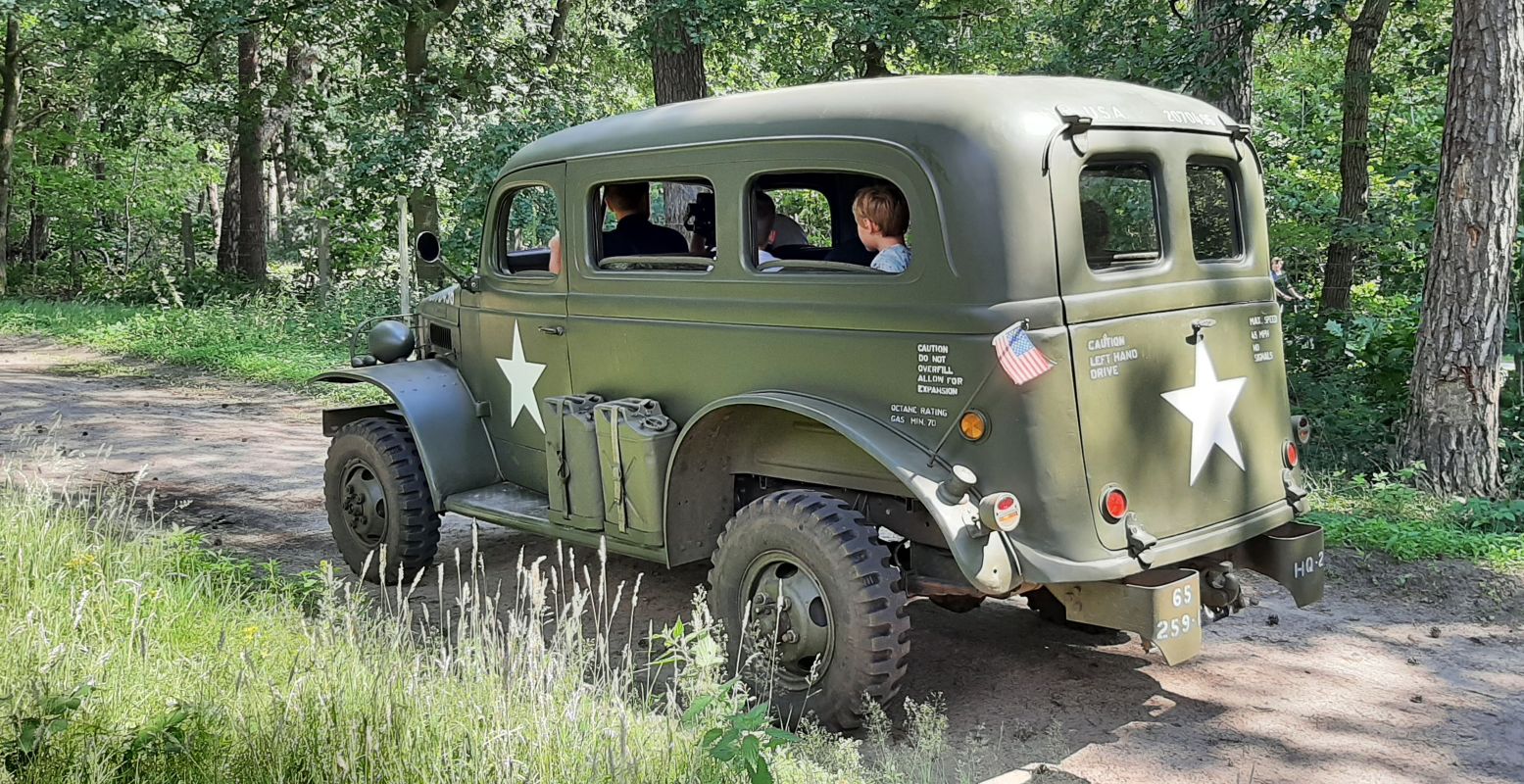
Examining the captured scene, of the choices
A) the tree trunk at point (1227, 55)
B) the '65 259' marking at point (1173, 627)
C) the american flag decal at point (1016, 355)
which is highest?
the tree trunk at point (1227, 55)

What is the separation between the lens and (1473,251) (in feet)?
24.2

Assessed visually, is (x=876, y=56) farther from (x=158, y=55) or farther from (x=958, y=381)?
(x=958, y=381)

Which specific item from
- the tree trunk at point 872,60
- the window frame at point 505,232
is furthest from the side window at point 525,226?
the tree trunk at point 872,60

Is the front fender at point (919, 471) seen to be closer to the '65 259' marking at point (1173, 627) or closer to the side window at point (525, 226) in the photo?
the '65 259' marking at point (1173, 627)

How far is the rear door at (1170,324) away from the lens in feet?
13.8

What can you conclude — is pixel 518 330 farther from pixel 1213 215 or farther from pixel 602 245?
pixel 1213 215

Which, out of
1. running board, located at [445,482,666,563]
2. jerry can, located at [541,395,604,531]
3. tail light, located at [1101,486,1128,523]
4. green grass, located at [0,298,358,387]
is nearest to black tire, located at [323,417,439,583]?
running board, located at [445,482,666,563]

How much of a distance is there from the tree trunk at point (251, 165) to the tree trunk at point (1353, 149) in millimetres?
14213

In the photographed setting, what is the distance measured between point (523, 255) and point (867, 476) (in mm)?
2582

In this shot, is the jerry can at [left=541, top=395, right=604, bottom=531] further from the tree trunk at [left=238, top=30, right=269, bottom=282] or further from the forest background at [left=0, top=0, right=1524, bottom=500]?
the tree trunk at [left=238, top=30, right=269, bottom=282]

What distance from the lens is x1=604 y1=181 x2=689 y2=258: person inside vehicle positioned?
5.58 m

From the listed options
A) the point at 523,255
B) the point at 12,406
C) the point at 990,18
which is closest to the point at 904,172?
the point at 523,255

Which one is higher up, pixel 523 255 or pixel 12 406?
pixel 523 255

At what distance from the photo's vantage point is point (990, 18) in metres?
15.9
